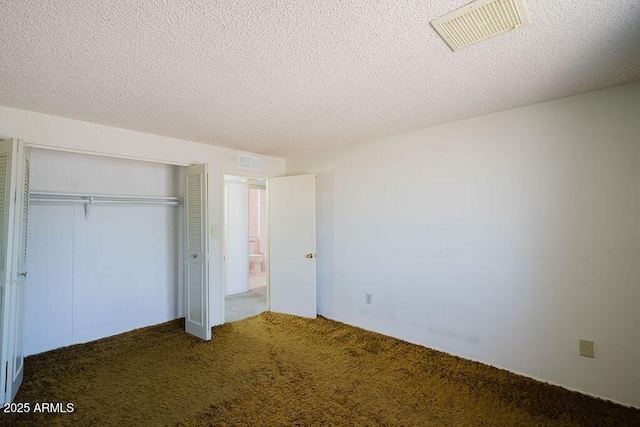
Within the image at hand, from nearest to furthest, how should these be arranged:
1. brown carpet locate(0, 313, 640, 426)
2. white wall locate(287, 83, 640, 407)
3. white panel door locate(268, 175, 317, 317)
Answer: brown carpet locate(0, 313, 640, 426), white wall locate(287, 83, 640, 407), white panel door locate(268, 175, 317, 317)

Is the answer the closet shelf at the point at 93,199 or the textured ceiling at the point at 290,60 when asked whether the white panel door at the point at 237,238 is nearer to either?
the closet shelf at the point at 93,199

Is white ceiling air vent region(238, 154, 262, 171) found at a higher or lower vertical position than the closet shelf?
higher

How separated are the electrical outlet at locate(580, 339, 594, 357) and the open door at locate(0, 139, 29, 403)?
4297 mm

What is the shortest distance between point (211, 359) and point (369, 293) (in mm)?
1884

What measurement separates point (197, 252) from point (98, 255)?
1105mm

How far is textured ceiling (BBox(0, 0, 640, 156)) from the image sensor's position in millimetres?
1349

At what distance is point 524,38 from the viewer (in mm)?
1561

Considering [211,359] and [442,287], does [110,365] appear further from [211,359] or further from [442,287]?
[442,287]

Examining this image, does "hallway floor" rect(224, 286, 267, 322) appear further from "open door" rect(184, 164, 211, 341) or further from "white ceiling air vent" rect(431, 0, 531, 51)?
"white ceiling air vent" rect(431, 0, 531, 51)

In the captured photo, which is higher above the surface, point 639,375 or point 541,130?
point 541,130

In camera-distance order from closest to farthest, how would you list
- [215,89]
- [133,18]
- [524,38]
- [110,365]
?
[133,18] → [524,38] → [215,89] → [110,365]

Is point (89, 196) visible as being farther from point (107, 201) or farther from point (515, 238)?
point (515, 238)

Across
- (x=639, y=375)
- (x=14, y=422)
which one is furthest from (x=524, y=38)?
(x=14, y=422)

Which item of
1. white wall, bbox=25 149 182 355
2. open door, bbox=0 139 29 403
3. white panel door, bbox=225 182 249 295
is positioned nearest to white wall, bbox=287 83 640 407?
white wall, bbox=25 149 182 355
